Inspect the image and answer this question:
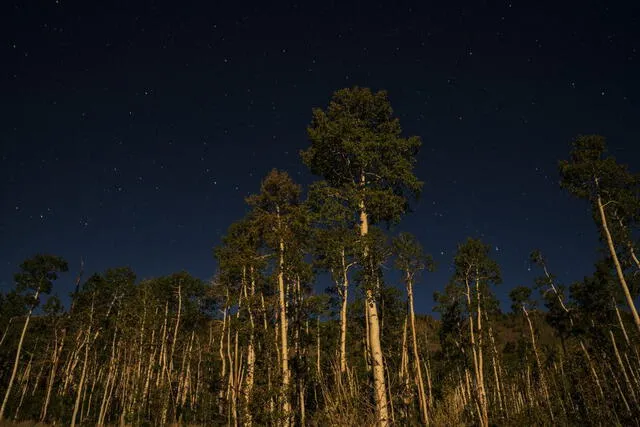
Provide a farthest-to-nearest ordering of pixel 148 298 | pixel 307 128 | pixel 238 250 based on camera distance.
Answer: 1. pixel 148 298
2. pixel 238 250
3. pixel 307 128

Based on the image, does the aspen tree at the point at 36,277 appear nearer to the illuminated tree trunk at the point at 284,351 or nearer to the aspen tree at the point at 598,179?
the illuminated tree trunk at the point at 284,351

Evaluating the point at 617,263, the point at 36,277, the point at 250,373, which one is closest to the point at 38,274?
the point at 36,277

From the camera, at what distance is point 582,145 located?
17688mm

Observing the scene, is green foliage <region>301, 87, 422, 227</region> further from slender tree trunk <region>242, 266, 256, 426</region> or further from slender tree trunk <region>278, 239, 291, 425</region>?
slender tree trunk <region>242, 266, 256, 426</region>

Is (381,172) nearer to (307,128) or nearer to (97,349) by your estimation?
(307,128)

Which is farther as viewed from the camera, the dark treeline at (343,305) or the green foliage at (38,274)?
the green foliage at (38,274)

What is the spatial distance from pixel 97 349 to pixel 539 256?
126ft

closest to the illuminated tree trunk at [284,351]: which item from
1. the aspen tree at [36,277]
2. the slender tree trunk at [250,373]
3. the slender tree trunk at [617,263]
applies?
the slender tree trunk at [250,373]

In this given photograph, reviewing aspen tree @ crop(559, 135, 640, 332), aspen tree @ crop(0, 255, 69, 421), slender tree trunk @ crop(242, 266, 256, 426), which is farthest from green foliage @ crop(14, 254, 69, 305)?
aspen tree @ crop(559, 135, 640, 332)

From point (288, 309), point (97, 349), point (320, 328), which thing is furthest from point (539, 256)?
point (97, 349)

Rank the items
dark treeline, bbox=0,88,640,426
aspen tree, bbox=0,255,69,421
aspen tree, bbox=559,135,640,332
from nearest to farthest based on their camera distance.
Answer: dark treeline, bbox=0,88,640,426 → aspen tree, bbox=559,135,640,332 → aspen tree, bbox=0,255,69,421

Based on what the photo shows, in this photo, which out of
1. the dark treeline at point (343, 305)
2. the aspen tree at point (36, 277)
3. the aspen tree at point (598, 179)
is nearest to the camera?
the dark treeline at point (343, 305)

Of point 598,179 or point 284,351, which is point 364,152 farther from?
point 598,179

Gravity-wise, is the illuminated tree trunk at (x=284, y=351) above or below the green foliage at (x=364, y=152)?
below
